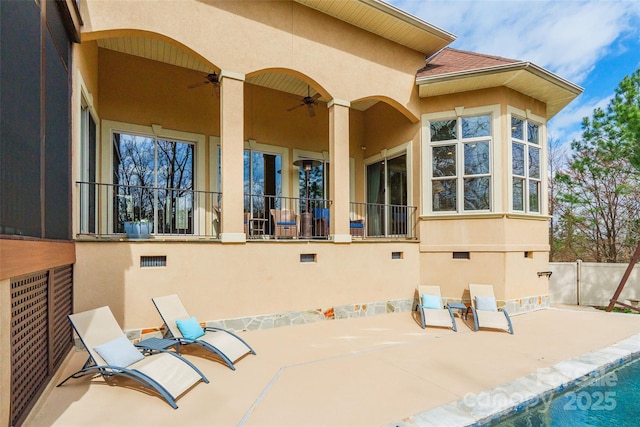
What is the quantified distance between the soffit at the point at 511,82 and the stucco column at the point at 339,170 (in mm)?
2351

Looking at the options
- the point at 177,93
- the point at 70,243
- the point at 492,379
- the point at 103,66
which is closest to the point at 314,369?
the point at 492,379

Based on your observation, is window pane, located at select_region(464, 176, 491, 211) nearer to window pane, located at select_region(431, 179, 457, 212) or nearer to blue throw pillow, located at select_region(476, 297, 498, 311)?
window pane, located at select_region(431, 179, 457, 212)

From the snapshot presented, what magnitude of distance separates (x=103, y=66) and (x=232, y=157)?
13.6 ft

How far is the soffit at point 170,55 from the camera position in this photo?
7465 mm

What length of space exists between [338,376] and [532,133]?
26.8ft

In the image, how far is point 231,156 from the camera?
6.57 m

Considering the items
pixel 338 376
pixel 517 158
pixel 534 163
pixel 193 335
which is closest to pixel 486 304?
pixel 517 158

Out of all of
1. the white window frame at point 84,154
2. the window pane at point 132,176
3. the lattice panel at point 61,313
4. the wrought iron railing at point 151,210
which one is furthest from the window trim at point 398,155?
the lattice panel at point 61,313

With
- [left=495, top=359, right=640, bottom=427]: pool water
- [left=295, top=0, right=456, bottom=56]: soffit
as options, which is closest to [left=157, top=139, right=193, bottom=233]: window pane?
[left=295, top=0, right=456, bottom=56]: soffit

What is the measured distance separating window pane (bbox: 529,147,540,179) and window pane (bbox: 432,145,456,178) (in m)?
2.08

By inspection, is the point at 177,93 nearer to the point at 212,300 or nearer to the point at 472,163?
the point at 212,300

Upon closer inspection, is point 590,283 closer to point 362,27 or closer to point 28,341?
point 362,27

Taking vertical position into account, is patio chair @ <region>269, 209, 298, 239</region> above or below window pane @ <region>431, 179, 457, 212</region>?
below

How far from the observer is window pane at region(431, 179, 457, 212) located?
8.62 metres
